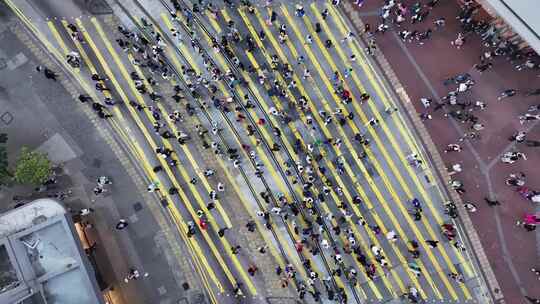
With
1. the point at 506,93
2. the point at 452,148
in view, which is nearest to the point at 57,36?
the point at 452,148

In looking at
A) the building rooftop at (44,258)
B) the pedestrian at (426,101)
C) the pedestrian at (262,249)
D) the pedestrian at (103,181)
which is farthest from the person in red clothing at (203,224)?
the pedestrian at (426,101)

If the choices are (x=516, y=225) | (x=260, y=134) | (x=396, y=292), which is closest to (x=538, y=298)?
(x=516, y=225)

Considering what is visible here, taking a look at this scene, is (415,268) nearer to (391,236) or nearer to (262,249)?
(391,236)

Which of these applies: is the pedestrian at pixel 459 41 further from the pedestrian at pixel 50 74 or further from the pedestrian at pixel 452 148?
the pedestrian at pixel 50 74

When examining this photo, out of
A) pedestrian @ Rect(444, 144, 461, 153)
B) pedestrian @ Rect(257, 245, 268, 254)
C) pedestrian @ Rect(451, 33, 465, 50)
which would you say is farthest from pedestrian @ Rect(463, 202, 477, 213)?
pedestrian @ Rect(257, 245, 268, 254)

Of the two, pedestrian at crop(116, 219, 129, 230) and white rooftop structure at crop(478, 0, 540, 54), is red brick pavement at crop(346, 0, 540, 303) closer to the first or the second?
white rooftop structure at crop(478, 0, 540, 54)
